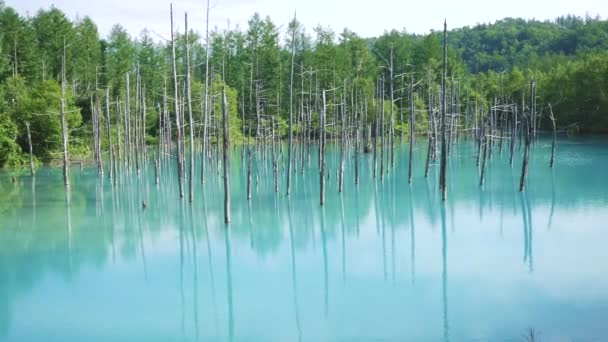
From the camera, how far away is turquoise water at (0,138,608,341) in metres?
9.55

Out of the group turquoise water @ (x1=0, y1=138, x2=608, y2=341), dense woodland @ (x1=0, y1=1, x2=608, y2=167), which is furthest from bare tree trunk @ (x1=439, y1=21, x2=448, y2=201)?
dense woodland @ (x1=0, y1=1, x2=608, y2=167)

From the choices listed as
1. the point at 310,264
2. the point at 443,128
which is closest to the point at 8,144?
the point at 443,128

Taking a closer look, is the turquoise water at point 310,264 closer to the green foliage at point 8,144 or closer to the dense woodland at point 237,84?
the green foliage at point 8,144

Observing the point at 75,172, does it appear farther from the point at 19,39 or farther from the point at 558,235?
the point at 558,235

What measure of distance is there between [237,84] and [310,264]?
130 ft

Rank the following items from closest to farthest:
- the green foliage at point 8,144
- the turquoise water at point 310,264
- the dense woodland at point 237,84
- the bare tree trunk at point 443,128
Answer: the turquoise water at point 310,264 → the bare tree trunk at point 443,128 → the green foliage at point 8,144 → the dense woodland at point 237,84

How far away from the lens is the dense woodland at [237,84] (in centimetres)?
3256

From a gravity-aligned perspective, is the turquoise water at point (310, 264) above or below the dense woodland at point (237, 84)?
below

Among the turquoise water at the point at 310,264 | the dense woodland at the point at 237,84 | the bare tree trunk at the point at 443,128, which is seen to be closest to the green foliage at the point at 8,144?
the dense woodland at the point at 237,84

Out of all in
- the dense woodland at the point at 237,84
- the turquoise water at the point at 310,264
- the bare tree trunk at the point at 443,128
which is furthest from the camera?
the dense woodland at the point at 237,84

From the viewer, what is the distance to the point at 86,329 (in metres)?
9.63

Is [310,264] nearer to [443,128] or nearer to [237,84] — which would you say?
[443,128]

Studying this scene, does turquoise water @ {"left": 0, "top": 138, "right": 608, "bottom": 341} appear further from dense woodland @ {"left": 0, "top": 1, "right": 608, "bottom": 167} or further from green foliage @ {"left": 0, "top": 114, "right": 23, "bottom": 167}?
dense woodland @ {"left": 0, "top": 1, "right": 608, "bottom": 167}

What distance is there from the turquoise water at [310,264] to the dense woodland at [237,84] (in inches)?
370
